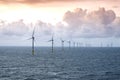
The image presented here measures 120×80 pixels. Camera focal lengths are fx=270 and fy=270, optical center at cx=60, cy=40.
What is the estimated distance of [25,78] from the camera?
118562mm

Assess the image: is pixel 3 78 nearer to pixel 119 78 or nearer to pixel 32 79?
pixel 32 79

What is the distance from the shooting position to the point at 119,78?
119500 millimetres

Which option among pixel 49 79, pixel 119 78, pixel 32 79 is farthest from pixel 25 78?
pixel 119 78

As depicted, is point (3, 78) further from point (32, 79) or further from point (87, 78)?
point (87, 78)

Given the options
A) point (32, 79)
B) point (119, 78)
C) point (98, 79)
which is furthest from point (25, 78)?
point (119, 78)

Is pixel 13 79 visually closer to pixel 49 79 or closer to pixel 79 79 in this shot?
pixel 49 79

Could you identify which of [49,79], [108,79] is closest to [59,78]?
[49,79]

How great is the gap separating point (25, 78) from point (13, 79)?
5957 millimetres

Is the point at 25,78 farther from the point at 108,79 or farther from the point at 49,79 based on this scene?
the point at 108,79

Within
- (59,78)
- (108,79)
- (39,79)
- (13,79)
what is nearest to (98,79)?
(108,79)

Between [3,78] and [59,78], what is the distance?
24607mm

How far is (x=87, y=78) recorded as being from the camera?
119938 millimetres

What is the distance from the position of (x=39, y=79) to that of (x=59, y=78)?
350 inches

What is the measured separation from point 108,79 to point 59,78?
21349 millimetres
